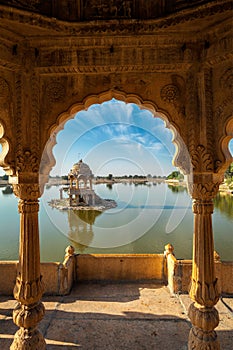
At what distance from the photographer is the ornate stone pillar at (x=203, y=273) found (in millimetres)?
3164

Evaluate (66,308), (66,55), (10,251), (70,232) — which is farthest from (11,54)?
(70,232)

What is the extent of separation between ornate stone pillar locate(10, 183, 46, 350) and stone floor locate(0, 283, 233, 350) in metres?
1.11

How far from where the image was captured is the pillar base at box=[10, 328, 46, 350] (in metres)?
3.21

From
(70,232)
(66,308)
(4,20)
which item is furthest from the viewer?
(70,232)

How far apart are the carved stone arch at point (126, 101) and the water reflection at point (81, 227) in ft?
38.0

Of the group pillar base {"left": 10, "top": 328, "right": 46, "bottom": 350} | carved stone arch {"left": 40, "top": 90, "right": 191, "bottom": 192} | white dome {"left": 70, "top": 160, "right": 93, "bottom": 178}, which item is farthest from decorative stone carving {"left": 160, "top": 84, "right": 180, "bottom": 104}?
white dome {"left": 70, "top": 160, "right": 93, "bottom": 178}

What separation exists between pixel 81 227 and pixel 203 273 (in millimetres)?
19653

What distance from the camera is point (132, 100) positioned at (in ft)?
11.7

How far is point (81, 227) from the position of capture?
22172 millimetres

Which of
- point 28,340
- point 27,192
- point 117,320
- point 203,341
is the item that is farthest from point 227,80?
point 117,320

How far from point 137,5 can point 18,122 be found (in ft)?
7.09

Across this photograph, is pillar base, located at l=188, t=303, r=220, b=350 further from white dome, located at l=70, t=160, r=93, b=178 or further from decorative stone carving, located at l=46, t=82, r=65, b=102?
white dome, located at l=70, t=160, r=93, b=178

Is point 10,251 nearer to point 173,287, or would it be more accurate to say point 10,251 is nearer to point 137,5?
point 173,287

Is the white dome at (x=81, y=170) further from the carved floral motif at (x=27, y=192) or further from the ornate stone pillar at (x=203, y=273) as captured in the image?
the ornate stone pillar at (x=203, y=273)
